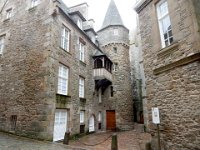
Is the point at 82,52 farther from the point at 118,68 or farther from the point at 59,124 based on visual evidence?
the point at 59,124

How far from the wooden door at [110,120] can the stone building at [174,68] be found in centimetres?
940

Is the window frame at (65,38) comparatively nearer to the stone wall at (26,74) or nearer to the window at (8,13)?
the stone wall at (26,74)

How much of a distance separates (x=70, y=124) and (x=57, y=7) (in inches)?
279

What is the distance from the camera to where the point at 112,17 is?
19.0 metres

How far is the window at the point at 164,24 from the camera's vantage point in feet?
20.7

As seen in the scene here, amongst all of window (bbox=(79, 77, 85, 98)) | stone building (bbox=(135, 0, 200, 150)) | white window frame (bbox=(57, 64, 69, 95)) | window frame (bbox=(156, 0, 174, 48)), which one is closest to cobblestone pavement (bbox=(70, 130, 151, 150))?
stone building (bbox=(135, 0, 200, 150))

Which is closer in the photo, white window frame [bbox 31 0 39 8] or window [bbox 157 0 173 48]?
window [bbox 157 0 173 48]

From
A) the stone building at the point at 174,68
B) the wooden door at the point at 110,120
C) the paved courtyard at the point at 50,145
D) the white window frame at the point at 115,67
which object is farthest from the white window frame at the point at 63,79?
the white window frame at the point at 115,67

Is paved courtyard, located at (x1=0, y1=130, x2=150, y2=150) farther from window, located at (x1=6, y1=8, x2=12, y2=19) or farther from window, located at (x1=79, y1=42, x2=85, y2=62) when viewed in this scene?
window, located at (x1=6, y1=8, x2=12, y2=19)

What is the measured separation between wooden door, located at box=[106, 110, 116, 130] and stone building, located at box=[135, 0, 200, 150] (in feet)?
30.9

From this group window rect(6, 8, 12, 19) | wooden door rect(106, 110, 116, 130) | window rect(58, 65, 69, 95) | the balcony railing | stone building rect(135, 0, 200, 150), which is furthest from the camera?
wooden door rect(106, 110, 116, 130)

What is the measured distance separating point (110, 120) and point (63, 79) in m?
8.02

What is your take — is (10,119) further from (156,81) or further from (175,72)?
(175,72)

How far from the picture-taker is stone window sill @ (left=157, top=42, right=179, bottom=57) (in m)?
5.82
